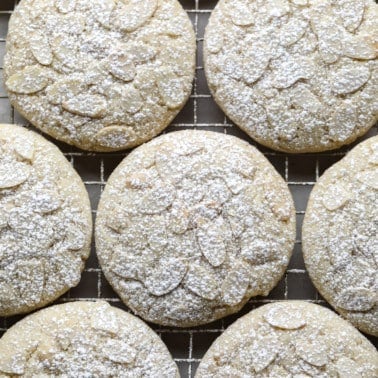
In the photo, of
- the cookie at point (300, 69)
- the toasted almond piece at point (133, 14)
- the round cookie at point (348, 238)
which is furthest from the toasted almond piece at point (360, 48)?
the toasted almond piece at point (133, 14)

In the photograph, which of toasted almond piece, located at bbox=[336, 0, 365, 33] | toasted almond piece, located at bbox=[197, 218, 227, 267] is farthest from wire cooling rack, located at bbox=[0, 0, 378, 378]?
toasted almond piece, located at bbox=[336, 0, 365, 33]

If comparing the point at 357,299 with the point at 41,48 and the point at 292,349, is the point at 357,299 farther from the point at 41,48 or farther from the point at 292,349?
the point at 41,48

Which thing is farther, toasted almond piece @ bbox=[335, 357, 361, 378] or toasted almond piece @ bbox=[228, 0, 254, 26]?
toasted almond piece @ bbox=[228, 0, 254, 26]

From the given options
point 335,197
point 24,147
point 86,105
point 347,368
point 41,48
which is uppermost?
point 41,48

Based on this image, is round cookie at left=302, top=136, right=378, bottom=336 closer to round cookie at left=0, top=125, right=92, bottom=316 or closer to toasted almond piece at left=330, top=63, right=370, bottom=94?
toasted almond piece at left=330, top=63, right=370, bottom=94

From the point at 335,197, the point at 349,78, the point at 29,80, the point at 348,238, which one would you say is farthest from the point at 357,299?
the point at 29,80

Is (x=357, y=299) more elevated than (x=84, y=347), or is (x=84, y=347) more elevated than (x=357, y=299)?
(x=357, y=299)
